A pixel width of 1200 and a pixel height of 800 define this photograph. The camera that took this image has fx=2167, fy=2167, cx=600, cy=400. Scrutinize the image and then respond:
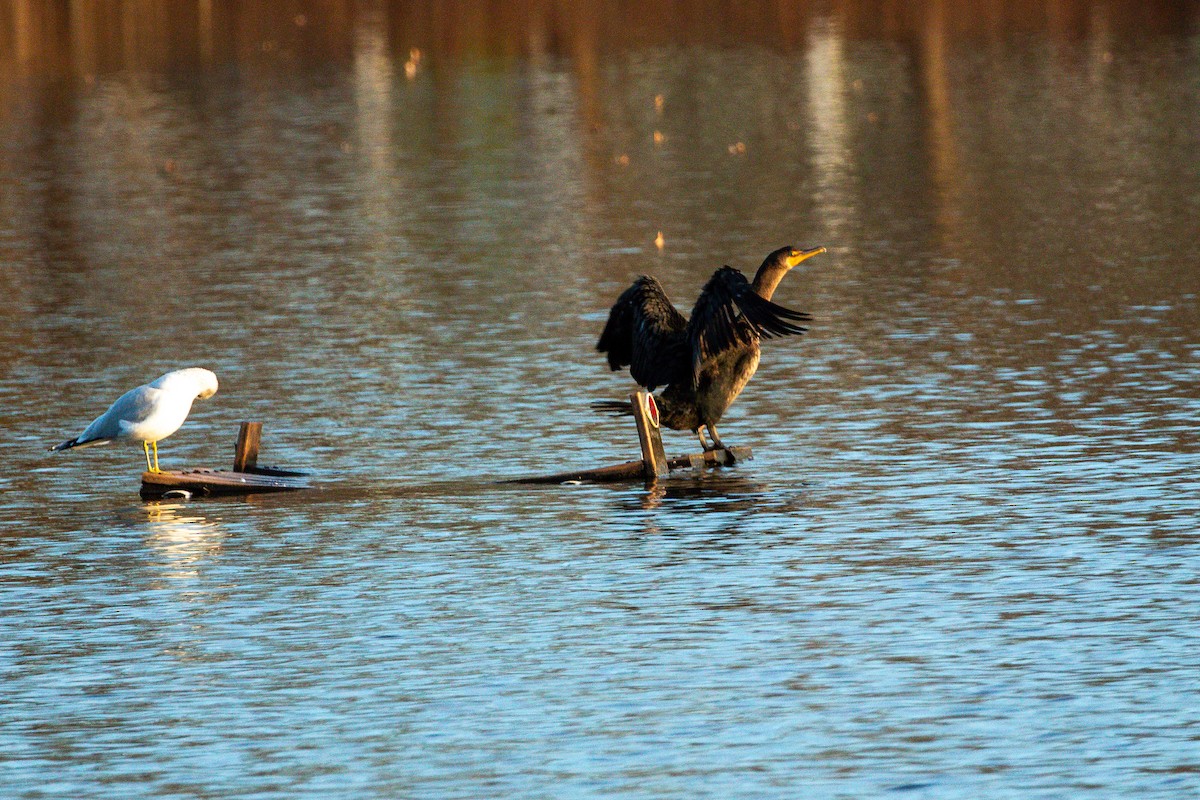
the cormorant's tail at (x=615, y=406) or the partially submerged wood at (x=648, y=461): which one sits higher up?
the cormorant's tail at (x=615, y=406)

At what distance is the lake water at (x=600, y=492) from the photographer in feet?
33.9

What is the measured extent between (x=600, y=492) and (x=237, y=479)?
2705 millimetres

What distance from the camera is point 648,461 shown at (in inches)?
639

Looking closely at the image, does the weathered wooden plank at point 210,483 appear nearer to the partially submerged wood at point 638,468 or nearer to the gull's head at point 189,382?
the gull's head at point 189,382

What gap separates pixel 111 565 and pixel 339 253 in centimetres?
1769

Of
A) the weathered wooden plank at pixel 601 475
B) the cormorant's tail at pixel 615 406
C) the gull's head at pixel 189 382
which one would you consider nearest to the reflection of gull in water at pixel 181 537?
the gull's head at pixel 189 382

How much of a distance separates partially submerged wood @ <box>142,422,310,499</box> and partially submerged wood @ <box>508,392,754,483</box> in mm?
1833

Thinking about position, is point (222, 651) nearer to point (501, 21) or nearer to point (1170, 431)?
point (1170, 431)

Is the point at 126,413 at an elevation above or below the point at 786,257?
below

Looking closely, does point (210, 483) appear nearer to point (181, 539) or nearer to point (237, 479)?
point (237, 479)

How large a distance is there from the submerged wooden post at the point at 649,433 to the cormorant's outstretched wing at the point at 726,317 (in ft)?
1.44

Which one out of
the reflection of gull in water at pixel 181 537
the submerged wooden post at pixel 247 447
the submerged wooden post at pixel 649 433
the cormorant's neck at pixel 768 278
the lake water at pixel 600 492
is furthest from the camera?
the cormorant's neck at pixel 768 278

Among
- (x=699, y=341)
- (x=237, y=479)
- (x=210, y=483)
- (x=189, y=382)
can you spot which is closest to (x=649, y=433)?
(x=699, y=341)

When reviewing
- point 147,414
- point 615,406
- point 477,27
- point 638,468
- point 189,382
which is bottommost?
point 638,468
